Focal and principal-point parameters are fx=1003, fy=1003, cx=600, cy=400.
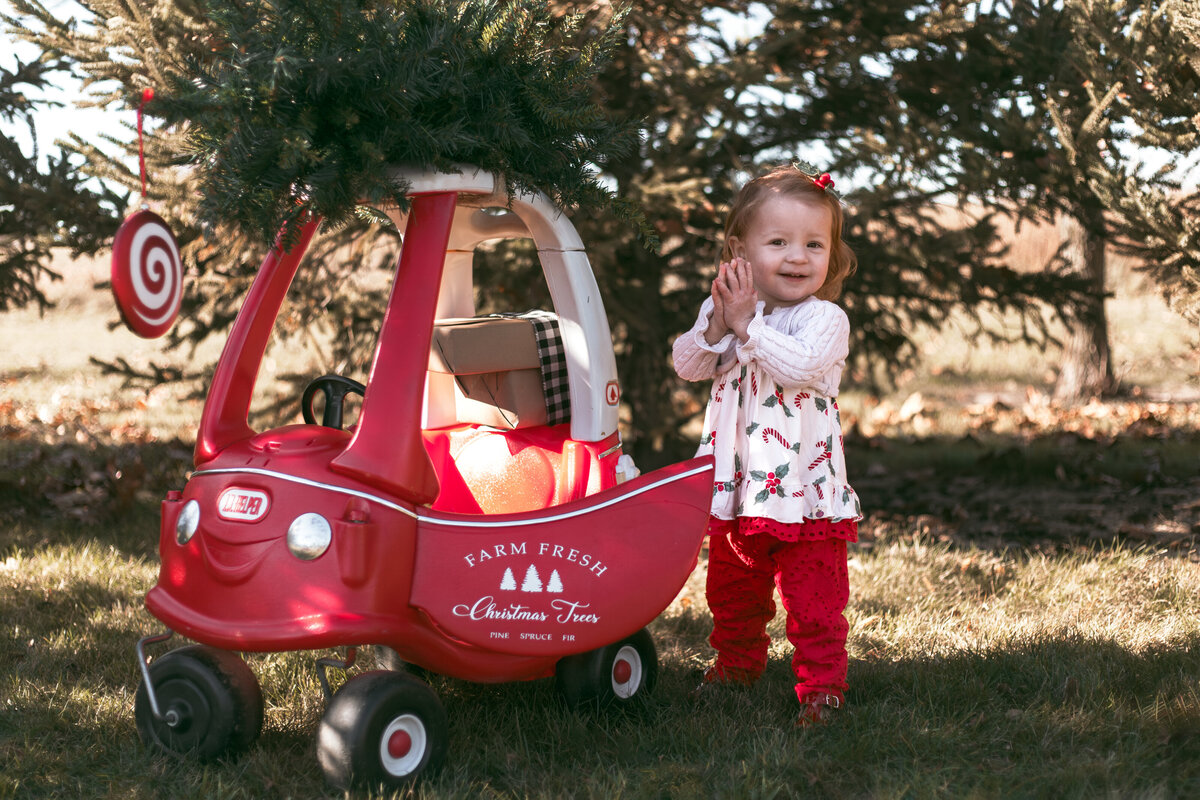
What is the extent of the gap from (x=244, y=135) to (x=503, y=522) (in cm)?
104

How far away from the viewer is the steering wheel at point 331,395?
104 inches

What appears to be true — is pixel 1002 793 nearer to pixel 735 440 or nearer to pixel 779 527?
pixel 779 527

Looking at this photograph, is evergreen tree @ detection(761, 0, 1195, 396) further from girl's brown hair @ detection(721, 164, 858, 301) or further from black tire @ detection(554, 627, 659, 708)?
black tire @ detection(554, 627, 659, 708)

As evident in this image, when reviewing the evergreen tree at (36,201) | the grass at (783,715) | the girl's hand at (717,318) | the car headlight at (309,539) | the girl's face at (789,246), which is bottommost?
the grass at (783,715)

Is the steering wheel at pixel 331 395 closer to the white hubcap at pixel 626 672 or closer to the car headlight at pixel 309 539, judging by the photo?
the car headlight at pixel 309 539

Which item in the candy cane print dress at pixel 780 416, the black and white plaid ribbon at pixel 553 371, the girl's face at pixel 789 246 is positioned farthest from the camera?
the black and white plaid ribbon at pixel 553 371

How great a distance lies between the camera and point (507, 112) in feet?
7.86

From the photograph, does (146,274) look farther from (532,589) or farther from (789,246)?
(789,246)

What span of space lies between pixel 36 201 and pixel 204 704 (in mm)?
3106

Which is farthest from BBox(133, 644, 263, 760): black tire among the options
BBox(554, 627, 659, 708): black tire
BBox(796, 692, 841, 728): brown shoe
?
BBox(796, 692, 841, 728): brown shoe

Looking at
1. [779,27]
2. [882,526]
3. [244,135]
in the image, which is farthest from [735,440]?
[779,27]

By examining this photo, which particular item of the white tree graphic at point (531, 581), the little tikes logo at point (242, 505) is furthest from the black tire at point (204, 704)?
the white tree graphic at point (531, 581)

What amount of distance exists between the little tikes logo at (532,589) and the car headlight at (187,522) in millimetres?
610

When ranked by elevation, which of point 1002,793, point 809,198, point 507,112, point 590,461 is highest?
point 507,112
